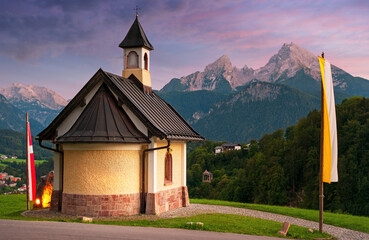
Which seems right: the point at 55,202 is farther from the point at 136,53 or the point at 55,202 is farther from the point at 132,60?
the point at 136,53

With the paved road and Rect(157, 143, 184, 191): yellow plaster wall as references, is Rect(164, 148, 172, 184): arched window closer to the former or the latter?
Rect(157, 143, 184, 191): yellow plaster wall

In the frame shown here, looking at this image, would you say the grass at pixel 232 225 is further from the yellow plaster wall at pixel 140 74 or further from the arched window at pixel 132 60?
the arched window at pixel 132 60

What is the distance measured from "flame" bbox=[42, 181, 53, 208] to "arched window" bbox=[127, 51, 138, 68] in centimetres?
856

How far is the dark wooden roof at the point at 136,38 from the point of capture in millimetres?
25027

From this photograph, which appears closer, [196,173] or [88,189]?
[88,189]

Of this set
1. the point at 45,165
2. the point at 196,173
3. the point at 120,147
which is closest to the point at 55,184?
the point at 120,147

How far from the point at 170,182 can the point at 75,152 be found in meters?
5.76

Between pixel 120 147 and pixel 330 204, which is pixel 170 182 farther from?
pixel 330 204

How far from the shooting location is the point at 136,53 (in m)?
25.3

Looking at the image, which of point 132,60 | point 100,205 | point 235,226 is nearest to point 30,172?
point 100,205

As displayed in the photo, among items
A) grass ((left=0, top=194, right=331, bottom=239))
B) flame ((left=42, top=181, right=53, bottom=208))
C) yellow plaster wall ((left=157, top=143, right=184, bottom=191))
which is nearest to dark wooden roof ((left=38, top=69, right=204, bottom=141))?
yellow plaster wall ((left=157, top=143, right=184, bottom=191))

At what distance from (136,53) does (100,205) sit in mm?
9976

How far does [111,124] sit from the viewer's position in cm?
2009

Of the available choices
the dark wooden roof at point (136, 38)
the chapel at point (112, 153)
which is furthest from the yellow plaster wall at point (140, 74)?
the chapel at point (112, 153)
